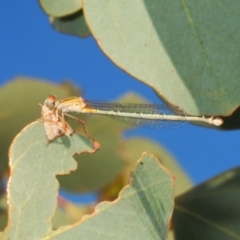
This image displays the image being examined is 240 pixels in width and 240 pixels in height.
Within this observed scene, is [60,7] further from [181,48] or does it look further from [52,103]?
[181,48]

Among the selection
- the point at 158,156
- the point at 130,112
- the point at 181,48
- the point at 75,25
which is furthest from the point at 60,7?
the point at 158,156

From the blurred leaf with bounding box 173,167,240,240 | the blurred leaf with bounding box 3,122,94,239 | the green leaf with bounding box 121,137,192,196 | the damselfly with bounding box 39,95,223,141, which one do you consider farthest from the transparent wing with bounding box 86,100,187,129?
the green leaf with bounding box 121,137,192,196

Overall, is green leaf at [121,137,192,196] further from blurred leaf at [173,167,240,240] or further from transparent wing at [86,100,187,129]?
blurred leaf at [173,167,240,240]

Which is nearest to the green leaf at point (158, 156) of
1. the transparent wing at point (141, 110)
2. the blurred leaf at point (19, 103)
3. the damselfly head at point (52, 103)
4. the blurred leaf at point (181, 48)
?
the blurred leaf at point (19, 103)

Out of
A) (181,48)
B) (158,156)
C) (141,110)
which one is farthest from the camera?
(158,156)

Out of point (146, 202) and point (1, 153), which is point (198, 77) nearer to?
point (146, 202)

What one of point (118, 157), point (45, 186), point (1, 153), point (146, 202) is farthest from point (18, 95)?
point (146, 202)
